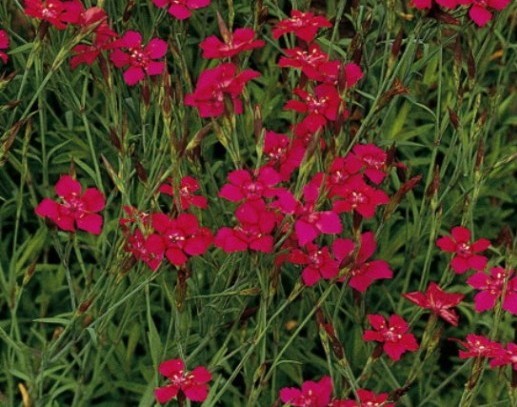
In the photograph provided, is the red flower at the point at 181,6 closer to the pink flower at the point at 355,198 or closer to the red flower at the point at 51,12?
the red flower at the point at 51,12

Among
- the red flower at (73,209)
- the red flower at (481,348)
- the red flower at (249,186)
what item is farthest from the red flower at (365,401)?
the red flower at (73,209)

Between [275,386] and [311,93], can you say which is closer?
[311,93]

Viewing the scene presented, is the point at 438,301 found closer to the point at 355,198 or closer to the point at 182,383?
the point at 355,198

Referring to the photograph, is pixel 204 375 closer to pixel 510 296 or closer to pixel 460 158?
pixel 510 296

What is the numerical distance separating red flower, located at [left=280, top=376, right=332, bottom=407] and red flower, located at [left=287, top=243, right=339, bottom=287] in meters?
0.21

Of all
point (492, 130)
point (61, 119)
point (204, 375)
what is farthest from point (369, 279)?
point (61, 119)

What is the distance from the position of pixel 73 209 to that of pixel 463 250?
0.82 m

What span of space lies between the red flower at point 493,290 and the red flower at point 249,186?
0.51m

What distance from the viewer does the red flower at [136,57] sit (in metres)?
2.27

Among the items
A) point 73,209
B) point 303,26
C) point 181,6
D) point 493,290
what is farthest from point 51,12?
point 493,290

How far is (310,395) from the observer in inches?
82.6

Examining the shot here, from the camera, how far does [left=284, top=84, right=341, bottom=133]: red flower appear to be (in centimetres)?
207

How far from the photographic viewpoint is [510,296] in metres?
2.13

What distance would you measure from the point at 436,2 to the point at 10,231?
136 centimetres
